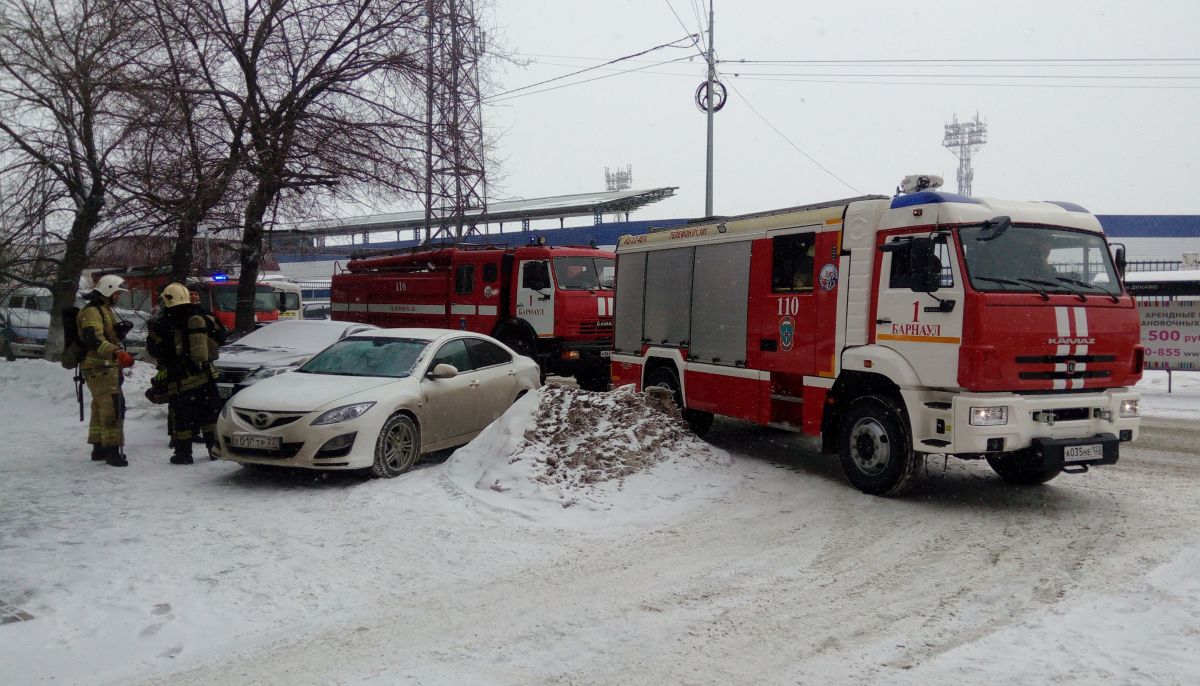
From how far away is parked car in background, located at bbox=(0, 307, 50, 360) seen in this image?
75.7 ft

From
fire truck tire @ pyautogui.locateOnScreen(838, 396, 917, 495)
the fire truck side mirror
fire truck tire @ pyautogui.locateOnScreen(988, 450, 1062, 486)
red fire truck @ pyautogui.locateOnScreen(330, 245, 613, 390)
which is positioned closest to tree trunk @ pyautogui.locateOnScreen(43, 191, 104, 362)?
red fire truck @ pyautogui.locateOnScreen(330, 245, 613, 390)

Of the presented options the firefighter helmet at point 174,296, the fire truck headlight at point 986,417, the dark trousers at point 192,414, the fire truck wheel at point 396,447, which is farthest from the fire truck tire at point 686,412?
the firefighter helmet at point 174,296

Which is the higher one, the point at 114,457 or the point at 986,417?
the point at 986,417

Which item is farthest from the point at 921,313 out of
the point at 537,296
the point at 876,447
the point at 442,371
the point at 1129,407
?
the point at 537,296

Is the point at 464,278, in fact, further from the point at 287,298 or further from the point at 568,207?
the point at 568,207

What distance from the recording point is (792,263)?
893 centimetres

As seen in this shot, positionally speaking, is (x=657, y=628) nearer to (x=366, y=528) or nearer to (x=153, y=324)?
(x=366, y=528)

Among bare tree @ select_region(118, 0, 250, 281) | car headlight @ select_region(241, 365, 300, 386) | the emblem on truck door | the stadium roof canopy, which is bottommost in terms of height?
car headlight @ select_region(241, 365, 300, 386)

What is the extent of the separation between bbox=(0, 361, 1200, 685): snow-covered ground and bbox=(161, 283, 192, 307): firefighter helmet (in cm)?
172

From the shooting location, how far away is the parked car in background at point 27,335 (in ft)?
75.7

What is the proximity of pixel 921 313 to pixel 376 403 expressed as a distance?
5021 mm

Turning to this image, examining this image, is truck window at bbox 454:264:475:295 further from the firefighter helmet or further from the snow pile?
the snow pile

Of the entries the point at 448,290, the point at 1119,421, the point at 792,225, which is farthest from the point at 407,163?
the point at 1119,421

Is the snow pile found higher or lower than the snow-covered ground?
higher
